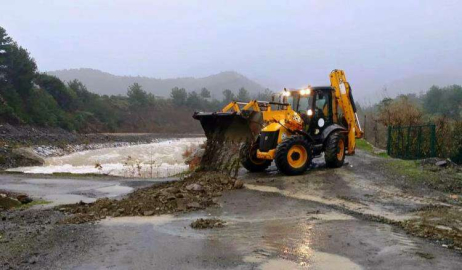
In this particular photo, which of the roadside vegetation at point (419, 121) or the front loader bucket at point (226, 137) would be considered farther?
the roadside vegetation at point (419, 121)

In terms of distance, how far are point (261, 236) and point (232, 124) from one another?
6391 millimetres

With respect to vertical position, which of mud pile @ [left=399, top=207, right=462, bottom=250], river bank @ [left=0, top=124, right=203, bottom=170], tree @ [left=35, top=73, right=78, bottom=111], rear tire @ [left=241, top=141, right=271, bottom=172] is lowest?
river bank @ [left=0, top=124, right=203, bottom=170]

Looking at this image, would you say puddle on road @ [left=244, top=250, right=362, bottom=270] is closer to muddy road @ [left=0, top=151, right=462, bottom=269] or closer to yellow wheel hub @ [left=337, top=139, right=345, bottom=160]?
muddy road @ [left=0, top=151, right=462, bottom=269]

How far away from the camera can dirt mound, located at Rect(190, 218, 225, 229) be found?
283 inches

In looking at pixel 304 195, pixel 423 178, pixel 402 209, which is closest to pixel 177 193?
pixel 304 195

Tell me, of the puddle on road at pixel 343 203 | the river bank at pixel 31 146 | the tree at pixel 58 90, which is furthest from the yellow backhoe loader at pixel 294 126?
the tree at pixel 58 90

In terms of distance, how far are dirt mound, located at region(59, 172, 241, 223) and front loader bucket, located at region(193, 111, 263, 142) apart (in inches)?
89.0

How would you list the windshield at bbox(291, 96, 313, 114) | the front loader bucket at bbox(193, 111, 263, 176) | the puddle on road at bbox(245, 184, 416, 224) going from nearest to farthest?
the puddle on road at bbox(245, 184, 416, 224) < the front loader bucket at bbox(193, 111, 263, 176) < the windshield at bbox(291, 96, 313, 114)

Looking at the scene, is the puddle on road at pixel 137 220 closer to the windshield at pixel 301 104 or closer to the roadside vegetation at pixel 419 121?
the windshield at pixel 301 104

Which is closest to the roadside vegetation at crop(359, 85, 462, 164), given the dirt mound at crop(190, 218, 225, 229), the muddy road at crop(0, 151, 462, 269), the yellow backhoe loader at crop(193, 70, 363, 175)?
the yellow backhoe loader at crop(193, 70, 363, 175)

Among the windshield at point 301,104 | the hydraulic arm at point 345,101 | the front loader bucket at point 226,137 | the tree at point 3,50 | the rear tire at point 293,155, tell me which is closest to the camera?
the rear tire at point 293,155

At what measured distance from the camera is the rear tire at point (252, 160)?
1306 centimetres

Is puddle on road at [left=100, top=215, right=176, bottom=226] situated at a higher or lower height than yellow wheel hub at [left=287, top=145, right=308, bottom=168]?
lower

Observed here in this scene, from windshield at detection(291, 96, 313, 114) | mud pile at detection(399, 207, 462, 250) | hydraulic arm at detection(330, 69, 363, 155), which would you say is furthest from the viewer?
hydraulic arm at detection(330, 69, 363, 155)
